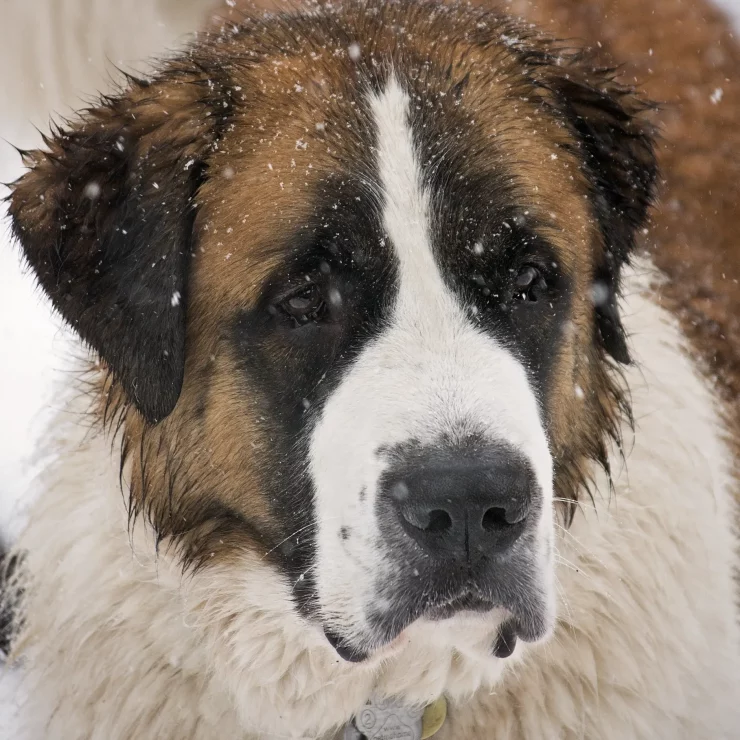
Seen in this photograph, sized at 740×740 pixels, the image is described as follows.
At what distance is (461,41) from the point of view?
2307mm

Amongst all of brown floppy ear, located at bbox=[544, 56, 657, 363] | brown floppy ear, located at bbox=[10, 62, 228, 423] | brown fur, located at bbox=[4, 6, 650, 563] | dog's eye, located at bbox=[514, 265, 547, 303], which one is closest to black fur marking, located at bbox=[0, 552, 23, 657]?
brown fur, located at bbox=[4, 6, 650, 563]

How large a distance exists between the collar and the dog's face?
41 cm

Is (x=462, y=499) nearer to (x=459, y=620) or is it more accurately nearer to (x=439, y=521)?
(x=439, y=521)

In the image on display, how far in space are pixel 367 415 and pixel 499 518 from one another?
311mm

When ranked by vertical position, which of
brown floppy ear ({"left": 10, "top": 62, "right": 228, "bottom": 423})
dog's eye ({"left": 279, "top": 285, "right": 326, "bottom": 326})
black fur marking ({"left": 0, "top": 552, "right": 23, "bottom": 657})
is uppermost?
brown floppy ear ({"left": 10, "top": 62, "right": 228, "bottom": 423})


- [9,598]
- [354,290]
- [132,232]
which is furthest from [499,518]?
[9,598]

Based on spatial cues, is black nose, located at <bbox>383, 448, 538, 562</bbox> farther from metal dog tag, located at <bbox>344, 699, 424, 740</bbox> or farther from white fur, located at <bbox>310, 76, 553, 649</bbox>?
metal dog tag, located at <bbox>344, 699, 424, 740</bbox>

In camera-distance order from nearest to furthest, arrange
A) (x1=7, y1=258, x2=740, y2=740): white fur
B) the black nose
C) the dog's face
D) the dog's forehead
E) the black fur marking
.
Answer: the black nose, the dog's face, the dog's forehead, (x1=7, y1=258, x2=740, y2=740): white fur, the black fur marking

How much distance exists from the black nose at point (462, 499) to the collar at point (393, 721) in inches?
30.3

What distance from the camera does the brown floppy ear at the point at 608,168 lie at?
2.37 m

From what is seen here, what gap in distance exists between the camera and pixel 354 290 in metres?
2.02

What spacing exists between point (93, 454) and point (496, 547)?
3.97 feet

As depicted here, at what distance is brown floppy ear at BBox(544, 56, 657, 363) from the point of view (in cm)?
237

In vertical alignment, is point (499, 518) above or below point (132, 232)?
below
